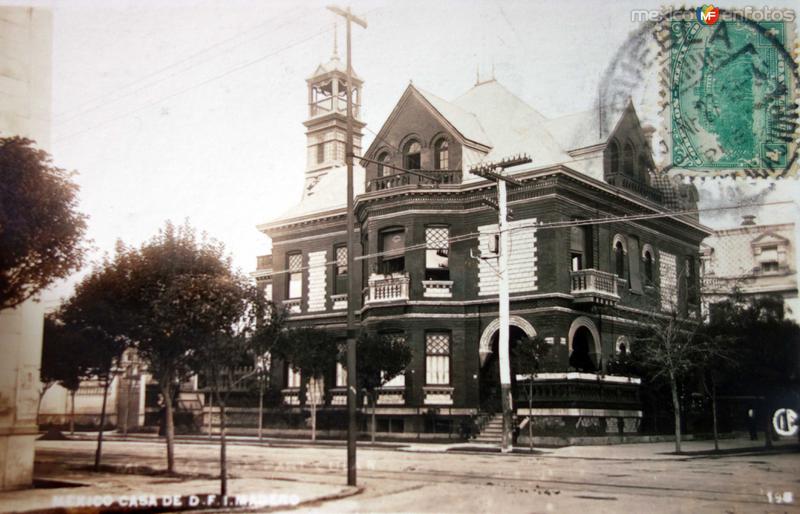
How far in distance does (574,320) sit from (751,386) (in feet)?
24.3

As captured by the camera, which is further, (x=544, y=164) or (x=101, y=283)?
(x=544, y=164)

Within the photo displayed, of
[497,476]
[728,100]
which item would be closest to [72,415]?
[497,476]

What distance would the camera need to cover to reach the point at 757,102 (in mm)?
18312

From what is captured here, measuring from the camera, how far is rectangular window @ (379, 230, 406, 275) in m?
36.0

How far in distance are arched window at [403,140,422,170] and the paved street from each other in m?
13.7

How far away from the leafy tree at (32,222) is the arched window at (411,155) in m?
20.3

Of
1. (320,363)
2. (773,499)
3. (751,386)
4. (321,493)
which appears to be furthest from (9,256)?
(751,386)

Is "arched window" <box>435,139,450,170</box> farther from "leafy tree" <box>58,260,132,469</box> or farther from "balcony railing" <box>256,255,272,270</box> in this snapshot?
"leafy tree" <box>58,260,132,469</box>

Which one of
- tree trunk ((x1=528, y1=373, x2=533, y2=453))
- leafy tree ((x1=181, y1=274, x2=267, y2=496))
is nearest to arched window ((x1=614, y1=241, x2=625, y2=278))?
tree trunk ((x1=528, y1=373, x2=533, y2=453))

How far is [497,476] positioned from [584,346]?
1766cm

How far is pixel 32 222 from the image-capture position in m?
17.2

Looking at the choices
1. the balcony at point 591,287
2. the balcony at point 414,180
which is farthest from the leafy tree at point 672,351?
the balcony at point 414,180

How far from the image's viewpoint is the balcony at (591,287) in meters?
33.2

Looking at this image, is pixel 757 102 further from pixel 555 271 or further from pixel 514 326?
pixel 514 326
